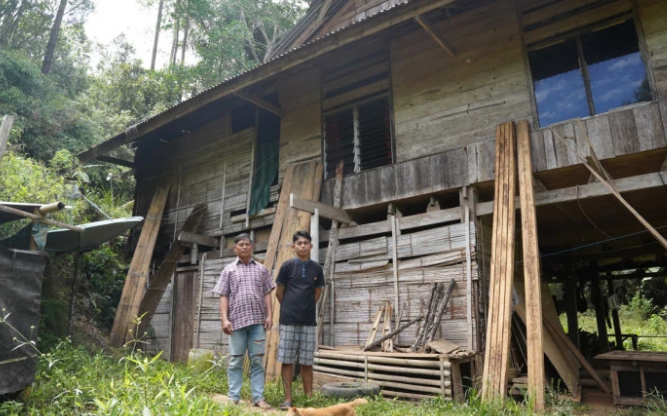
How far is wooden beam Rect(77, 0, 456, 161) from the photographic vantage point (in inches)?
240

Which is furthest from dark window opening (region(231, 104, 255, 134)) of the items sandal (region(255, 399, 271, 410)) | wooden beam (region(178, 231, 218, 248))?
sandal (region(255, 399, 271, 410))

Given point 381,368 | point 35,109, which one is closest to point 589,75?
point 381,368

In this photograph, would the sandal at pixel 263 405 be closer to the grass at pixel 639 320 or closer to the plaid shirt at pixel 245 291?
the plaid shirt at pixel 245 291

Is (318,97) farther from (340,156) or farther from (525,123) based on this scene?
(525,123)

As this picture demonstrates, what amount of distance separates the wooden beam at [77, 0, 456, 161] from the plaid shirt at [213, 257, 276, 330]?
3674 millimetres

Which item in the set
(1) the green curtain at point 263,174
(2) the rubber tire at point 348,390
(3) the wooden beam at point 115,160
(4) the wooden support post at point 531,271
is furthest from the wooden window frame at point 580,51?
(3) the wooden beam at point 115,160

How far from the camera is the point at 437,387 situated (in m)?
5.30

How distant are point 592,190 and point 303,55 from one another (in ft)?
14.7

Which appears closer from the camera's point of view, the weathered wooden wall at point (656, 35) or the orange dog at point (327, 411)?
the orange dog at point (327, 411)

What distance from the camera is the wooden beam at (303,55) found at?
6090 millimetres

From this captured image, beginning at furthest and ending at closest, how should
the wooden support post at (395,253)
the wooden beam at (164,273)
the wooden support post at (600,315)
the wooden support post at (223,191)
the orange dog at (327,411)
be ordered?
the wooden support post at (600,315) → the wooden support post at (223,191) → the wooden beam at (164,273) → the wooden support post at (395,253) → the orange dog at (327,411)

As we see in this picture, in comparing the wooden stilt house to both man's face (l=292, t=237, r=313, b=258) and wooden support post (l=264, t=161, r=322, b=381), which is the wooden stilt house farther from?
man's face (l=292, t=237, r=313, b=258)

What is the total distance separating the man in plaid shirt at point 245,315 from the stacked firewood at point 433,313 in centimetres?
218

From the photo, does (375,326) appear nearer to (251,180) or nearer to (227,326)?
(227,326)
